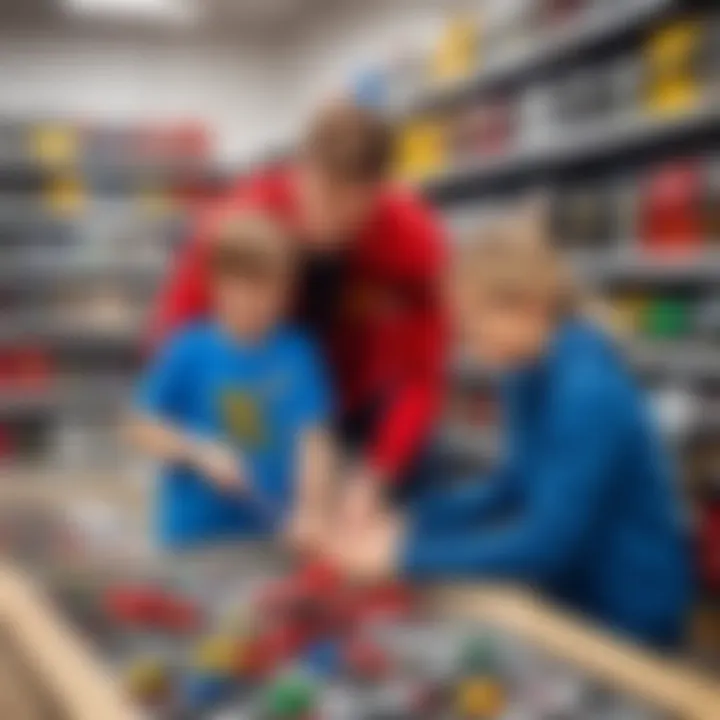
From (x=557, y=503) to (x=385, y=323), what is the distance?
85cm

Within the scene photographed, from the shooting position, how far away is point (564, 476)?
1.55 meters

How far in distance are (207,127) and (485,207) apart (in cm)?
337

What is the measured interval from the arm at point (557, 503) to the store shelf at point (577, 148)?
220 cm

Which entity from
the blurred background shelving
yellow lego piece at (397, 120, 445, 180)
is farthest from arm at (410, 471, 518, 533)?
yellow lego piece at (397, 120, 445, 180)

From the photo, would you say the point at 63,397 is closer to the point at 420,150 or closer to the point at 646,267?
the point at 420,150

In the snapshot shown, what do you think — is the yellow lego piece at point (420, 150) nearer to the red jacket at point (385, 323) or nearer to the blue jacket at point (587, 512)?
the red jacket at point (385, 323)

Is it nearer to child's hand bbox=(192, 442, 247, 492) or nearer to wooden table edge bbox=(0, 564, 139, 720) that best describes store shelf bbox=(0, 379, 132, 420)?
child's hand bbox=(192, 442, 247, 492)

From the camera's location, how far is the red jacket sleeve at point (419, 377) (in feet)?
7.60

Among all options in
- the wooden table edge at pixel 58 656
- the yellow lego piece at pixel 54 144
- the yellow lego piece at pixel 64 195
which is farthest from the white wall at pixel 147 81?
the wooden table edge at pixel 58 656

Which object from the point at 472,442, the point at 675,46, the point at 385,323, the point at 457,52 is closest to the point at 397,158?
the point at 457,52

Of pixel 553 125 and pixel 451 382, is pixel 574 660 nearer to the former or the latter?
pixel 553 125

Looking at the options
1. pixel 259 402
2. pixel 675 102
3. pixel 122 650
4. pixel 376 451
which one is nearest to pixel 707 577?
pixel 675 102

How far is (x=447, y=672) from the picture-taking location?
1.27 m

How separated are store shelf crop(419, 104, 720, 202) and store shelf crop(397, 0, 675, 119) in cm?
27
